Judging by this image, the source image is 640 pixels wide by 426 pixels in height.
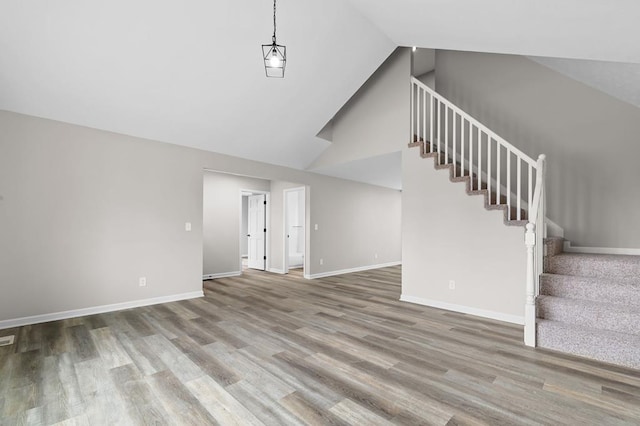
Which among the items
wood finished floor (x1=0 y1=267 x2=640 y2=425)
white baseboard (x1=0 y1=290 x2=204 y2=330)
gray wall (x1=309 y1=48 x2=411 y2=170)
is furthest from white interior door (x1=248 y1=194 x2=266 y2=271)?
wood finished floor (x1=0 y1=267 x2=640 y2=425)

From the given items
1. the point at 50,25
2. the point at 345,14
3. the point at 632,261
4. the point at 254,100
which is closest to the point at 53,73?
the point at 50,25

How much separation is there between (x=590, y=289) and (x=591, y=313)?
0.35 meters

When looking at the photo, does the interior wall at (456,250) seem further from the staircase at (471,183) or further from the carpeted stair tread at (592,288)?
the carpeted stair tread at (592,288)

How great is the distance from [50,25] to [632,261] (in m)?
6.27

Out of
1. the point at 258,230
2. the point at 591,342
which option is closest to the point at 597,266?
the point at 591,342

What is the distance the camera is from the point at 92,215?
396 cm

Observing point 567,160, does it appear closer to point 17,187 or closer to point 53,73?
point 53,73

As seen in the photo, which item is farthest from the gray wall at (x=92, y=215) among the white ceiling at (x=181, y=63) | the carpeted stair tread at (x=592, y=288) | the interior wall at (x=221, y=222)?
the carpeted stair tread at (x=592, y=288)

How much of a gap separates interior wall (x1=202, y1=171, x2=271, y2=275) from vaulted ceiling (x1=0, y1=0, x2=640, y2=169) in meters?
2.12

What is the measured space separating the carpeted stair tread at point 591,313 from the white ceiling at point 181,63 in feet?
12.8

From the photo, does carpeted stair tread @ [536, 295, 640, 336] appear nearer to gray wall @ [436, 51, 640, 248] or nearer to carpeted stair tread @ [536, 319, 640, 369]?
carpeted stair tread @ [536, 319, 640, 369]

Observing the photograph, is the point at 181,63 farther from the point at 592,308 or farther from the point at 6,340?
the point at 592,308

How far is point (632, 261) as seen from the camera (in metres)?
3.16

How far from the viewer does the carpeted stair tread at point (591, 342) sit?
8.20 feet
